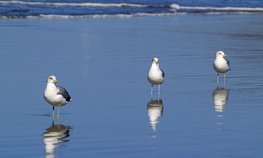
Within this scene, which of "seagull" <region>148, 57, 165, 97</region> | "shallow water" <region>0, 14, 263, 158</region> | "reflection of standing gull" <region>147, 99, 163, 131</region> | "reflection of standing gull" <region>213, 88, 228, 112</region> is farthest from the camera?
"seagull" <region>148, 57, 165, 97</region>

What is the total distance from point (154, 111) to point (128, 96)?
1374 millimetres

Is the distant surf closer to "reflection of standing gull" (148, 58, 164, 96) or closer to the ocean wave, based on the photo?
the ocean wave

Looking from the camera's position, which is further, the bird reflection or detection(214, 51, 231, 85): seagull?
detection(214, 51, 231, 85): seagull

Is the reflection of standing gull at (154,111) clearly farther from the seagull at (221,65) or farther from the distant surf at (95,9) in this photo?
the distant surf at (95,9)

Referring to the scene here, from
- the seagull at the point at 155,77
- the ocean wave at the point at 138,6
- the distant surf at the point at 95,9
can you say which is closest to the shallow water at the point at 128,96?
the seagull at the point at 155,77

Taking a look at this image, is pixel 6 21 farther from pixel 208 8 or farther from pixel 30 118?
pixel 30 118

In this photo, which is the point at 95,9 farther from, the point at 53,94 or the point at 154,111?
the point at 53,94

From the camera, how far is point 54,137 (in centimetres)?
1130

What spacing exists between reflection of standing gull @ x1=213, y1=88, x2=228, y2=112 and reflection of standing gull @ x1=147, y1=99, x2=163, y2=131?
0.93 m

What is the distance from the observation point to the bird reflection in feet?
34.0

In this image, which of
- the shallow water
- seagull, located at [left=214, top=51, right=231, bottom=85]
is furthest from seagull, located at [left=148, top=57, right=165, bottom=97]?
seagull, located at [left=214, top=51, right=231, bottom=85]

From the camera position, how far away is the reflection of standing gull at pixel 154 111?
485 inches

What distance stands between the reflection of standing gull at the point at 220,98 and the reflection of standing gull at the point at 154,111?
0.93 metres

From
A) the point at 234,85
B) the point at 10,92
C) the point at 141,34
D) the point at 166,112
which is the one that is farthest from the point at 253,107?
the point at 141,34
